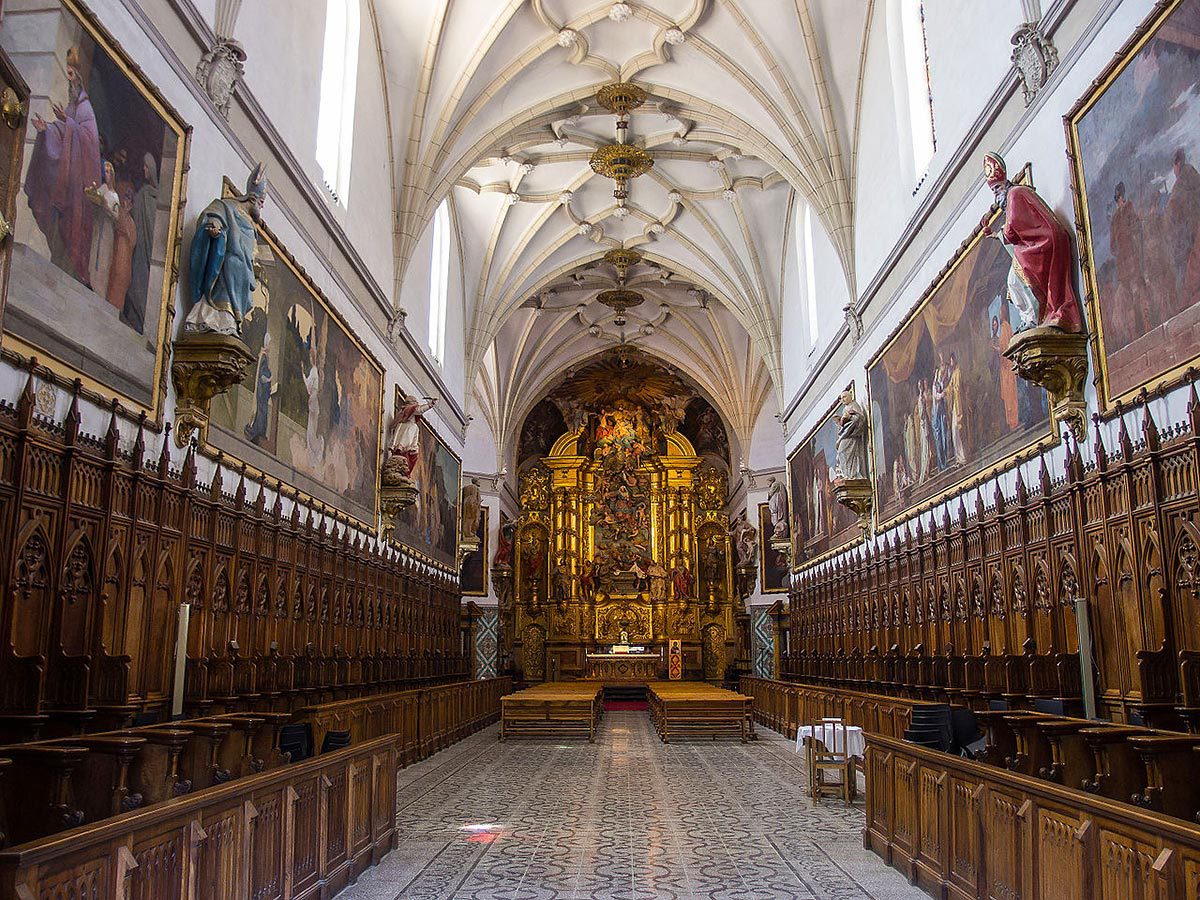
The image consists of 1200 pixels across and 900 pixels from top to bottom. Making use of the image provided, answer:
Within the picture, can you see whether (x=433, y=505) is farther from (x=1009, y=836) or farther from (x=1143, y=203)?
(x=1009, y=836)

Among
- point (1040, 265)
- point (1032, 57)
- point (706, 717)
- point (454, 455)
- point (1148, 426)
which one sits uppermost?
point (1032, 57)

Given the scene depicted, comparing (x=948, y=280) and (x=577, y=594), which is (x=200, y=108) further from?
(x=577, y=594)

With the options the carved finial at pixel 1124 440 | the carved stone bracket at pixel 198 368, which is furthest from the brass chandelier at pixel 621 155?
the carved finial at pixel 1124 440

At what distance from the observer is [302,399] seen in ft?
39.8

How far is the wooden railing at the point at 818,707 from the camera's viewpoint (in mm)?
10852

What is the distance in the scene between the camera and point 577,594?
114ft

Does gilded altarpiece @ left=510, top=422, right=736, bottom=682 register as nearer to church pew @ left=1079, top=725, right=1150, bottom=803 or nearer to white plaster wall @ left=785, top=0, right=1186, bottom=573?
white plaster wall @ left=785, top=0, right=1186, bottom=573

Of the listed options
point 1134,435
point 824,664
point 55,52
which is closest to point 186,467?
point 55,52

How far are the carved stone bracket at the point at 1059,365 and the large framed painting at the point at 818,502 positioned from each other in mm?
8323

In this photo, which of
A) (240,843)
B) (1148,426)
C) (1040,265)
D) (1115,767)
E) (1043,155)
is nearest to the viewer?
(240,843)

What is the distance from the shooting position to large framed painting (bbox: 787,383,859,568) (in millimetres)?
18000

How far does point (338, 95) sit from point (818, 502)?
12206 millimetres

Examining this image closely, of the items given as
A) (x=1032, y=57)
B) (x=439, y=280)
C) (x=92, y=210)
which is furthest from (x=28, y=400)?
(x=439, y=280)

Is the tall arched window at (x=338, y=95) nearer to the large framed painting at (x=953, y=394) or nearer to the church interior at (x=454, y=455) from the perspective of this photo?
the church interior at (x=454, y=455)
